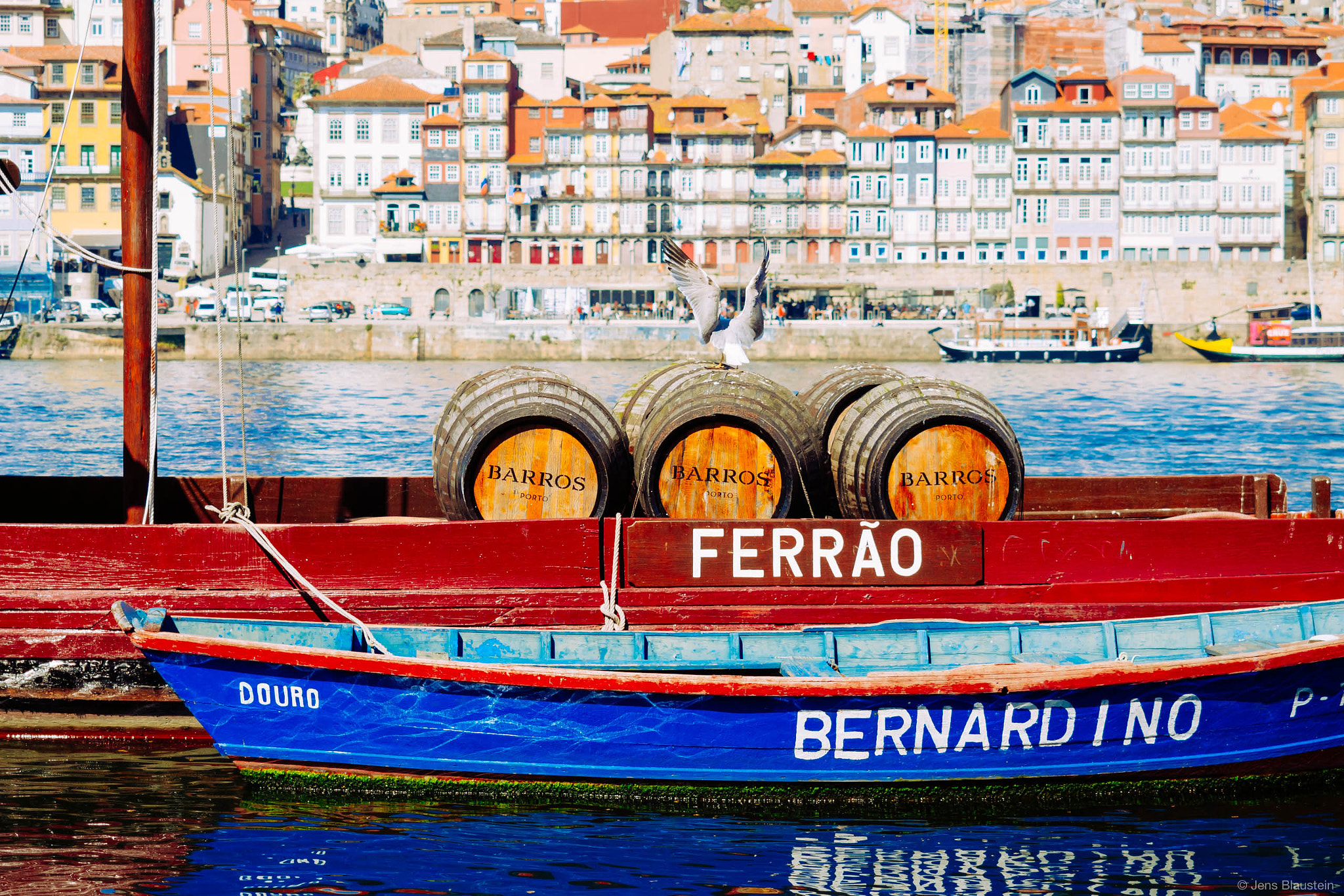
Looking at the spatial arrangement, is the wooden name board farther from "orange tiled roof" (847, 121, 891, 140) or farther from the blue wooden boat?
"orange tiled roof" (847, 121, 891, 140)

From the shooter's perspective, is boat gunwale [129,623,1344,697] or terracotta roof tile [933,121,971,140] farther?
terracotta roof tile [933,121,971,140]

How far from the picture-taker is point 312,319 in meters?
71.8

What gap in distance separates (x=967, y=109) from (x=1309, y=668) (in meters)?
93.4

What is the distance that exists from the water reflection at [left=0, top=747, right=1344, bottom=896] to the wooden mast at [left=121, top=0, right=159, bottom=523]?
1867 mm

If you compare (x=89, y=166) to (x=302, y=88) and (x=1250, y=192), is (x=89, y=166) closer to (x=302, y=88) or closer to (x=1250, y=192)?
(x=302, y=88)

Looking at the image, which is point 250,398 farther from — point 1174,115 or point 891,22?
point 891,22

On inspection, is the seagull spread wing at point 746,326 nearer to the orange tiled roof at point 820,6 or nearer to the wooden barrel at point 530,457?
the wooden barrel at point 530,457

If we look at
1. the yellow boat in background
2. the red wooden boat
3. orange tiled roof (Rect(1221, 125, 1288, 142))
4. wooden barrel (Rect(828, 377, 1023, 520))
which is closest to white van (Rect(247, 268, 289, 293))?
the yellow boat in background

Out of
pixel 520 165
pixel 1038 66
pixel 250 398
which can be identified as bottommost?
pixel 250 398

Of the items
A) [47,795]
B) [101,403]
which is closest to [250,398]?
[101,403]

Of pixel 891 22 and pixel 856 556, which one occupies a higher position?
pixel 891 22

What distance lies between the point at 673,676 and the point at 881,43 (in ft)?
327

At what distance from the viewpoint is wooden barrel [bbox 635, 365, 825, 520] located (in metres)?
9.40

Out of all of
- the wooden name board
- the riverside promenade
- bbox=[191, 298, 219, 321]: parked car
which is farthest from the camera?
the riverside promenade
